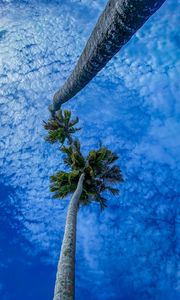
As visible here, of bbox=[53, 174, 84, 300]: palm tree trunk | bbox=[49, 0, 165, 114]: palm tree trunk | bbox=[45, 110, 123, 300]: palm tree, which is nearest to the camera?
bbox=[49, 0, 165, 114]: palm tree trunk

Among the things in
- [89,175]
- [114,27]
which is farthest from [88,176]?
[114,27]

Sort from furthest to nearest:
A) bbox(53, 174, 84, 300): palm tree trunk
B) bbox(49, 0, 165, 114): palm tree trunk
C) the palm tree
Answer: the palm tree, bbox(53, 174, 84, 300): palm tree trunk, bbox(49, 0, 165, 114): palm tree trunk

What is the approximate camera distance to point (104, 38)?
346cm

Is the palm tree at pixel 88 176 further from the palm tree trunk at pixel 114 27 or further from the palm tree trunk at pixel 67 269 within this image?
the palm tree trunk at pixel 114 27

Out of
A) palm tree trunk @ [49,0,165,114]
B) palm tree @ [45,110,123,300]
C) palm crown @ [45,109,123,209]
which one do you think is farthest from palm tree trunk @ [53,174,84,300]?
palm crown @ [45,109,123,209]

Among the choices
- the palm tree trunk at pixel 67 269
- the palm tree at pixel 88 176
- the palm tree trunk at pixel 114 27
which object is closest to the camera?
the palm tree trunk at pixel 114 27

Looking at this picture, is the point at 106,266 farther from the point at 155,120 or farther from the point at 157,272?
the point at 155,120

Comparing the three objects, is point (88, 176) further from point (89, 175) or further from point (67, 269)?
point (67, 269)

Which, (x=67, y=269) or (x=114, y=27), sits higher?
(x=114, y=27)

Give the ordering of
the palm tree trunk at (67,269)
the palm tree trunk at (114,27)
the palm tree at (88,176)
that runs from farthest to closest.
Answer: the palm tree at (88,176) → the palm tree trunk at (67,269) → the palm tree trunk at (114,27)

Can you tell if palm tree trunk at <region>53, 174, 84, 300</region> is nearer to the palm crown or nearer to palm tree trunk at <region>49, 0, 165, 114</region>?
palm tree trunk at <region>49, 0, 165, 114</region>

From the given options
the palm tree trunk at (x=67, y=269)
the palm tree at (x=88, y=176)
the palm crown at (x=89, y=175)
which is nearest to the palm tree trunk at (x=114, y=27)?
the palm tree trunk at (x=67, y=269)

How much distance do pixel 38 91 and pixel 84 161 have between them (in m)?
15.2

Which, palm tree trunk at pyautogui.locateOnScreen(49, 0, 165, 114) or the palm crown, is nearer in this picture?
palm tree trunk at pyautogui.locateOnScreen(49, 0, 165, 114)
